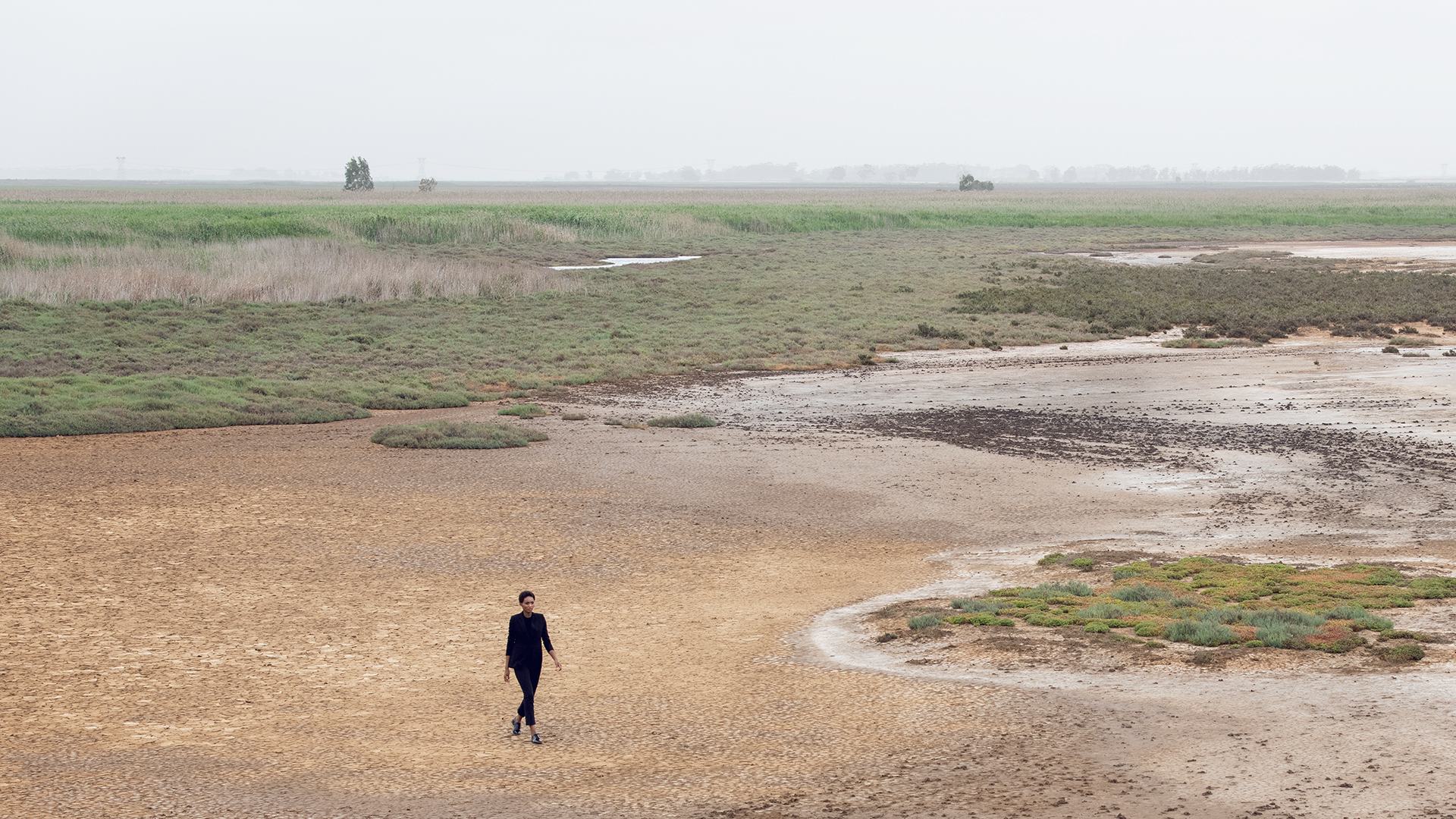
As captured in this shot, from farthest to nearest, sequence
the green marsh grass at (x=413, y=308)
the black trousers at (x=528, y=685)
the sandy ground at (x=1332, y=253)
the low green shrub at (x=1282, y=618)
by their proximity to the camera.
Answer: the sandy ground at (x=1332, y=253) < the green marsh grass at (x=413, y=308) < the low green shrub at (x=1282, y=618) < the black trousers at (x=528, y=685)

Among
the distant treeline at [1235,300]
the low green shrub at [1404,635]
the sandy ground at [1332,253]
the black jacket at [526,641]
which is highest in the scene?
the sandy ground at [1332,253]

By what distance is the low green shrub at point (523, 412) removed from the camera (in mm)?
26797

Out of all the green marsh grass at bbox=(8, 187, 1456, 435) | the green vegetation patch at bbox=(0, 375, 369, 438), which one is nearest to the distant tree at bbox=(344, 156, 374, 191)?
the green marsh grass at bbox=(8, 187, 1456, 435)

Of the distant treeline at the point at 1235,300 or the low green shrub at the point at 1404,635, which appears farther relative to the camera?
the distant treeline at the point at 1235,300

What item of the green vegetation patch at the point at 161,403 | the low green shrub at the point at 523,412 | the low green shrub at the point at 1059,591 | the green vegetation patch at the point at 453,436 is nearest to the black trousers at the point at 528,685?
the low green shrub at the point at 1059,591

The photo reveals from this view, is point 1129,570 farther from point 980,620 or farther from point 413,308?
point 413,308

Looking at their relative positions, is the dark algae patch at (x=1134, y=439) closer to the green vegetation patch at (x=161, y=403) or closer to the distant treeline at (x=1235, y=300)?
the green vegetation patch at (x=161, y=403)

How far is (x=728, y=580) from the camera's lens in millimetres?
15398

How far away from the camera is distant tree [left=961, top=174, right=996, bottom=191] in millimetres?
167375

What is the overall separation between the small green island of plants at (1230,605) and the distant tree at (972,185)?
155517 millimetres

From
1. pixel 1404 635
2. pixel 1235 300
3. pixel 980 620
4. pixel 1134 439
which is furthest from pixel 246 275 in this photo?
pixel 1404 635

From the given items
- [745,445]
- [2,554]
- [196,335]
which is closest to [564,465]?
[745,445]

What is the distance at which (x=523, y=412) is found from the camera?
26828mm

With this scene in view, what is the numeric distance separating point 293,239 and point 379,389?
30.4 meters
